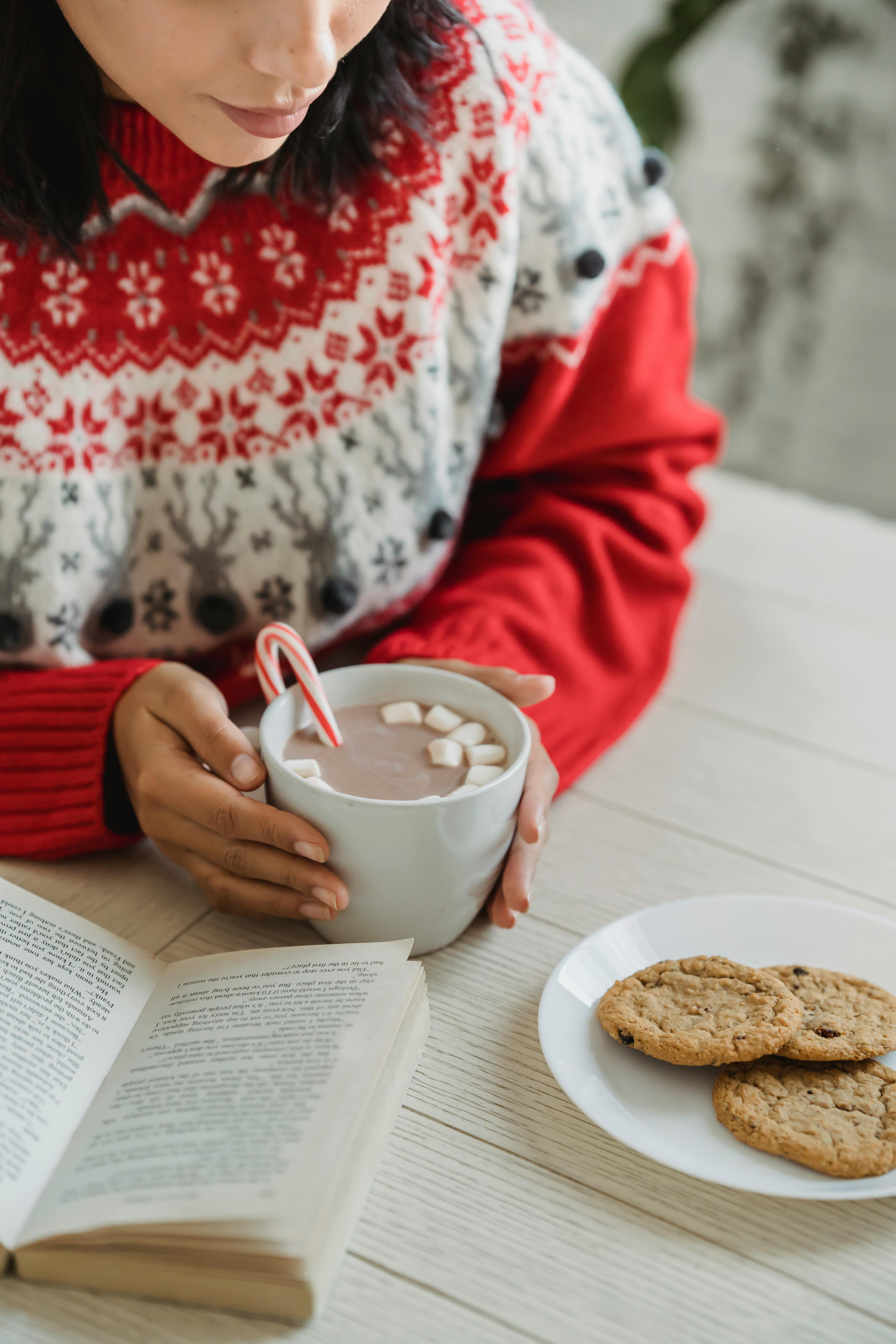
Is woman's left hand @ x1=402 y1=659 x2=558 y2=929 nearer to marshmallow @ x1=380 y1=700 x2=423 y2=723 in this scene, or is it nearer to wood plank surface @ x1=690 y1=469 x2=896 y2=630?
marshmallow @ x1=380 y1=700 x2=423 y2=723

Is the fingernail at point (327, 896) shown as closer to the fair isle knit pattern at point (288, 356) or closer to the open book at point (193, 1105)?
the open book at point (193, 1105)

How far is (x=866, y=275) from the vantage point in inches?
72.5

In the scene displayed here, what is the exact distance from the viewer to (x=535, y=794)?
639mm

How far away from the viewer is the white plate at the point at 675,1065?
1.62 ft

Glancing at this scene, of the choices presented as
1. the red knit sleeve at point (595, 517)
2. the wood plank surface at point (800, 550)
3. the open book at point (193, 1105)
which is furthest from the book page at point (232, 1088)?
the wood plank surface at point (800, 550)

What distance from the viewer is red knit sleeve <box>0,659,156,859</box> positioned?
683 millimetres

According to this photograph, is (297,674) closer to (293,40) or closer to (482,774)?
(482,774)

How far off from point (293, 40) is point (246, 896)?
1.40 ft

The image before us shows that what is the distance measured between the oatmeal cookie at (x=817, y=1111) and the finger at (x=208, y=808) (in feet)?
0.76

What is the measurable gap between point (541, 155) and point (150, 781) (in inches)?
20.2

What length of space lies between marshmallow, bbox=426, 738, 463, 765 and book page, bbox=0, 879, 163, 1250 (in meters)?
0.18

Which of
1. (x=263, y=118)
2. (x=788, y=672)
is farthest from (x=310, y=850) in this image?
(x=788, y=672)

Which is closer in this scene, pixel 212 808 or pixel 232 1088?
pixel 232 1088

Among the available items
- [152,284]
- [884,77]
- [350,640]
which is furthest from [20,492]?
[884,77]
